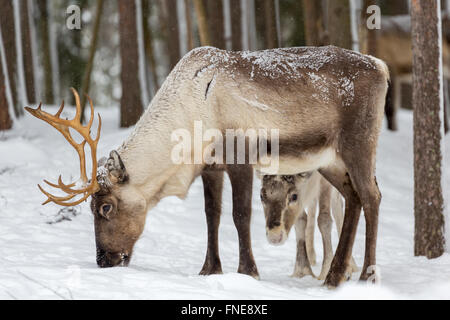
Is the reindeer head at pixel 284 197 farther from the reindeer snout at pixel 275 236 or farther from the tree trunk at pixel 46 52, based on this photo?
the tree trunk at pixel 46 52

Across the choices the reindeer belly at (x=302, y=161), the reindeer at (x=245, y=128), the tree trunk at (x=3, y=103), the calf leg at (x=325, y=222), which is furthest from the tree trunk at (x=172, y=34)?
the reindeer belly at (x=302, y=161)

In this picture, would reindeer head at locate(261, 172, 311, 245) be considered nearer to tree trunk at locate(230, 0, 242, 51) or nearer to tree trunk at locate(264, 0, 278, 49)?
tree trunk at locate(264, 0, 278, 49)

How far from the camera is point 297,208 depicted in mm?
6488

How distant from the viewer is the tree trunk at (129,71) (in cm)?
1133

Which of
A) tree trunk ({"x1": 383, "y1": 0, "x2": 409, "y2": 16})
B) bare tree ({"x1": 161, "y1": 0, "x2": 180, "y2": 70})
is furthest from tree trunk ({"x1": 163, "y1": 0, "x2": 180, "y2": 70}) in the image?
tree trunk ({"x1": 383, "y1": 0, "x2": 409, "y2": 16})

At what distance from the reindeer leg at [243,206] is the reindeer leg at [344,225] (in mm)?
663

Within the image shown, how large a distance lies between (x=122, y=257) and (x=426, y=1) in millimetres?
3909

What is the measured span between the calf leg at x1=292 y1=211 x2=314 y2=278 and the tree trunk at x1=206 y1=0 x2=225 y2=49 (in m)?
6.12

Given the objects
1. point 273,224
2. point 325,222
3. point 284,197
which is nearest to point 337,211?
point 325,222

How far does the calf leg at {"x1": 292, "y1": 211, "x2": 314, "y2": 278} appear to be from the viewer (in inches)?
254

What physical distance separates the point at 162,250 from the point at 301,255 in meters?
1.57

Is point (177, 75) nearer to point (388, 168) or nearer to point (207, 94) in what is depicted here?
point (207, 94)

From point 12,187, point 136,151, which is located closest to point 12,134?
point 12,187
